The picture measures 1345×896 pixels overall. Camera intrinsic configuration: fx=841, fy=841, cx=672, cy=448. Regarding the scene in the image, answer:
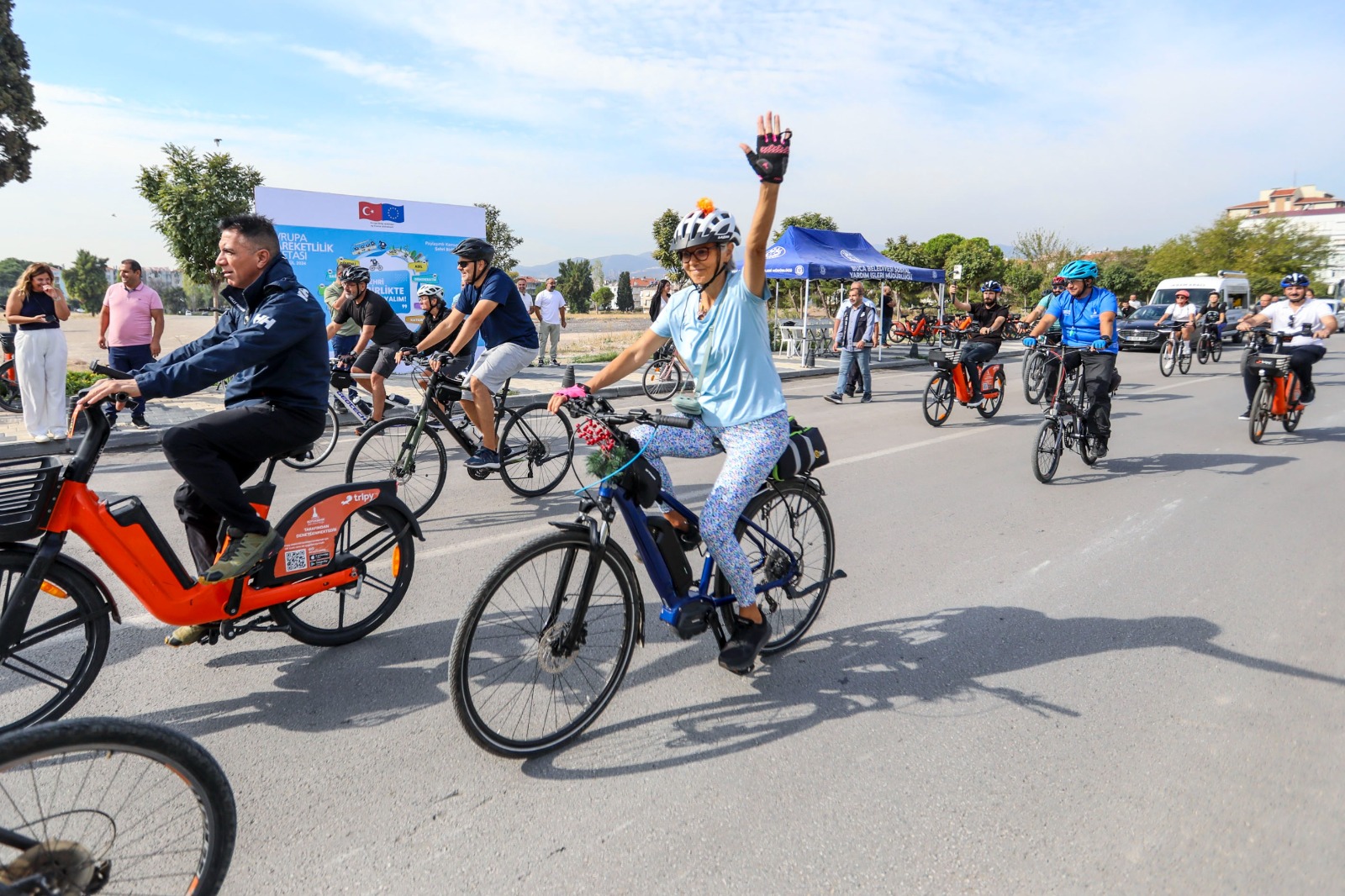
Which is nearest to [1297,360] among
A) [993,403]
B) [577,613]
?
[993,403]

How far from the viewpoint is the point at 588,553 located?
9.78ft

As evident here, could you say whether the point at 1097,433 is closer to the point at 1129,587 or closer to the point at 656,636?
the point at 1129,587

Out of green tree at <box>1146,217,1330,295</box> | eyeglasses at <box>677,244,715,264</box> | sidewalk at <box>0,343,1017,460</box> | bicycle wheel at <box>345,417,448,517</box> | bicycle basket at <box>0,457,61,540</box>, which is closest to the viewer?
bicycle basket at <box>0,457,61,540</box>

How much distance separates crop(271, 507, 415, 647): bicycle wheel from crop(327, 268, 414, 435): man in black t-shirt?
3.53m

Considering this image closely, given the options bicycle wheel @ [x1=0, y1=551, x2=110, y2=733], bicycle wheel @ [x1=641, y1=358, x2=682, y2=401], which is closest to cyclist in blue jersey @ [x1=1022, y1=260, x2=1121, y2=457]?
bicycle wheel @ [x1=641, y1=358, x2=682, y2=401]

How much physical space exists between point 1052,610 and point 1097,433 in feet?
14.1

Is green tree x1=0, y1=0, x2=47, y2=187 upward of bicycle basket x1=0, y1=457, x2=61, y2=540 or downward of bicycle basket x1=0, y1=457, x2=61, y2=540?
upward

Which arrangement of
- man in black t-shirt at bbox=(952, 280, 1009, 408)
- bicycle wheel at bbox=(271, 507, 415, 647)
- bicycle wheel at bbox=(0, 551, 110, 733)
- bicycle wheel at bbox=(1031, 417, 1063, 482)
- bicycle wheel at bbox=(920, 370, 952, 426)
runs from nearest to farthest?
bicycle wheel at bbox=(0, 551, 110, 733) < bicycle wheel at bbox=(271, 507, 415, 647) < bicycle wheel at bbox=(1031, 417, 1063, 482) < bicycle wheel at bbox=(920, 370, 952, 426) < man in black t-shirt at bbox=(952, 280, 1009, 408)

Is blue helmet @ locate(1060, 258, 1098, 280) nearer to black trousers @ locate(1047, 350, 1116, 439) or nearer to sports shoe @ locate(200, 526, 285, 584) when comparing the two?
black trousers @ locate(1047, 350, 1116, 439)

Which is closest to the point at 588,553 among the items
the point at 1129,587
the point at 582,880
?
the point at 582,880

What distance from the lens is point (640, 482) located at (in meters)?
3.09

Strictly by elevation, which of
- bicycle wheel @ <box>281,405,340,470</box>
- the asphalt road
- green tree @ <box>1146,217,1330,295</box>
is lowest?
the asphalt road

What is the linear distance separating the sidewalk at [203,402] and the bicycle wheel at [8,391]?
0.13 m

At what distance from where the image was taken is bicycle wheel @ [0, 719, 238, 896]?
5.80 ft
